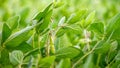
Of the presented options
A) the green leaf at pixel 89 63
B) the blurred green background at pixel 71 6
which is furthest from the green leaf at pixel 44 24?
the blurred green background at pixel 71 6

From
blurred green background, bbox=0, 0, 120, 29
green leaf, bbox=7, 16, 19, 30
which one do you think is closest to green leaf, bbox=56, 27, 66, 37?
green leaf, bbox=7, 16, 19, 30

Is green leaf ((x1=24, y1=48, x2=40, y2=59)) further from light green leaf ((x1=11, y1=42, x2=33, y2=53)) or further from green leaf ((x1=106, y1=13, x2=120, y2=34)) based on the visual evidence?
green leaf ((x1=106, y1=13, x2=120, y2=34))

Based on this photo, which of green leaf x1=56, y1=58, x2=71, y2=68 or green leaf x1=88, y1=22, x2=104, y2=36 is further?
green leaf x1=88, y1=22, x2=104, y2=36

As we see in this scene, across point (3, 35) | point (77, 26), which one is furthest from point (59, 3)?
point (3, 35)

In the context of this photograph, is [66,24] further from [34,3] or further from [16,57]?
[34,3]

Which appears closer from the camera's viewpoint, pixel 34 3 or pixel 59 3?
pixel 59 3

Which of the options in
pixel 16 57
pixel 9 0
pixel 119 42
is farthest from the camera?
pixel 9 0
